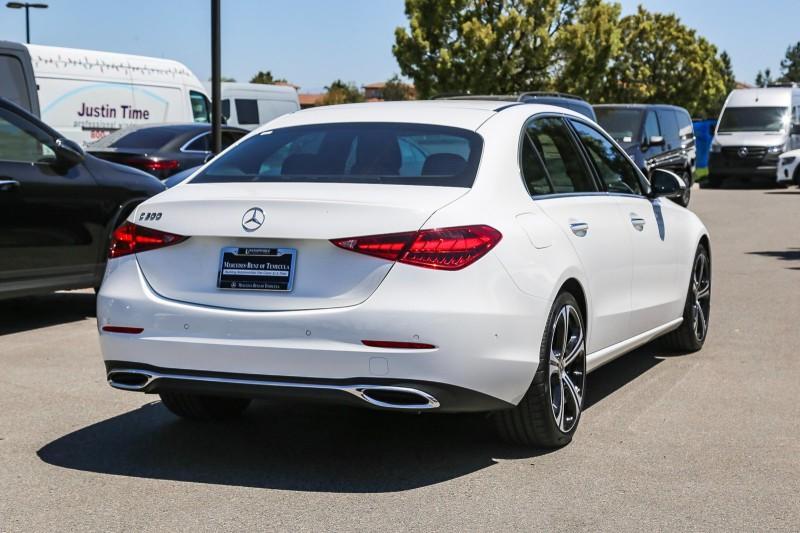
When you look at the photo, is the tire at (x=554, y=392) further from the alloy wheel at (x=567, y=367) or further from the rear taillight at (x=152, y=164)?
the rear taillight at (x=152, y=164)

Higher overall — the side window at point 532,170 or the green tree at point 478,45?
the green tree at point 478,45

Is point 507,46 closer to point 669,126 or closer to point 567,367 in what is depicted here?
point 669,126

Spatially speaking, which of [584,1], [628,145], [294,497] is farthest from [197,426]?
[584,1]

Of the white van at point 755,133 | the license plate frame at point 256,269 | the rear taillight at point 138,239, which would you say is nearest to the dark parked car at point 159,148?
the rear taillight at point 138,239

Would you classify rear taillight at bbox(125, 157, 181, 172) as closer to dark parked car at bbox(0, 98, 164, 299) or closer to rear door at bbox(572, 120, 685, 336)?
dark parked car at bbox(0, 98, 164, 299)

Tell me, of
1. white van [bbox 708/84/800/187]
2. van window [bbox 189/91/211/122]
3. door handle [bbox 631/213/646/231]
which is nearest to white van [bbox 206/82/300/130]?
van window [bbox 189/91/211/122]

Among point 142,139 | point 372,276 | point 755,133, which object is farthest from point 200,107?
point 372,276

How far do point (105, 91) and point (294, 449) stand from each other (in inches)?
682

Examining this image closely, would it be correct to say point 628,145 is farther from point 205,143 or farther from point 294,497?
point 294,497

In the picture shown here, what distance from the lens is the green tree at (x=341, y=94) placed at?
360ft

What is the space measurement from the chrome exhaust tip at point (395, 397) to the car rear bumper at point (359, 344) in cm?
2

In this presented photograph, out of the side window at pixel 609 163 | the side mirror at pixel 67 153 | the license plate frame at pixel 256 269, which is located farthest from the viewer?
the side mirror at pixel 67 153

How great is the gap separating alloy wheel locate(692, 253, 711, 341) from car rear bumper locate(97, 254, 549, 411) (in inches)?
127

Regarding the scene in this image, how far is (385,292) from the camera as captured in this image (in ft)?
16.0
